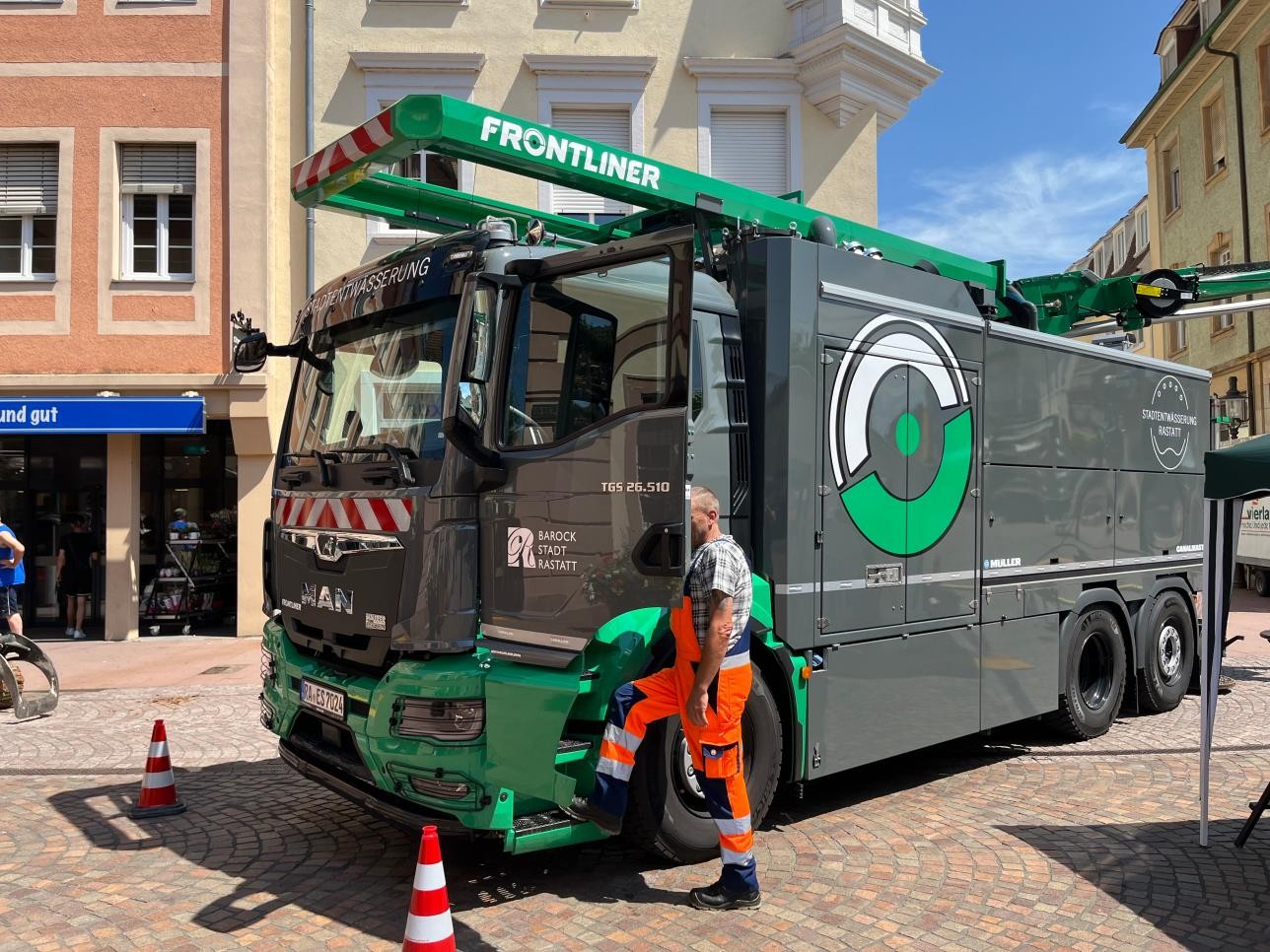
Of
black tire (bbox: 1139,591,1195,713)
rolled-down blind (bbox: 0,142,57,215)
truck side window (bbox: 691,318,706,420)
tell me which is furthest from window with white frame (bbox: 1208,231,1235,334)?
truck side window (bbox: 691,318,706,420)

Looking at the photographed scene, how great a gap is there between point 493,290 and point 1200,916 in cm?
396

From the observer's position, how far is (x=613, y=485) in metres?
4.23

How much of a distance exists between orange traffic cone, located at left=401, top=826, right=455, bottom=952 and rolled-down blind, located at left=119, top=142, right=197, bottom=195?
11.9m

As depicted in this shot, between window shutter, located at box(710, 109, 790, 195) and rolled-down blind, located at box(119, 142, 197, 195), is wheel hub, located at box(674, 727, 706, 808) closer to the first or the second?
window shutter, located at box(710, 109, 790, 195)

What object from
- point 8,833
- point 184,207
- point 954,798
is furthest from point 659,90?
point 8,833

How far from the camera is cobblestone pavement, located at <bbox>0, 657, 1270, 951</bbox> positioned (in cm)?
417

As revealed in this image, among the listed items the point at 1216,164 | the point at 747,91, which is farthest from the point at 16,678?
the point at 1216,164

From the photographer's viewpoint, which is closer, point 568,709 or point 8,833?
point 568,709

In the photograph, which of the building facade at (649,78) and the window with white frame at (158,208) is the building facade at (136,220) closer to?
the window with white frame at (158,208)

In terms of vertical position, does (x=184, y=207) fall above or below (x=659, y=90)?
below

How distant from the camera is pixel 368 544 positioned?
464 centimetres

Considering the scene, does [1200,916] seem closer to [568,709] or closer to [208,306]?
[568,709]

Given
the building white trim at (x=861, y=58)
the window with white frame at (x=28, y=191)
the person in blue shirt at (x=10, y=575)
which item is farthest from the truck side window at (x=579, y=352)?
the window with white frame at (x=28, y=191)

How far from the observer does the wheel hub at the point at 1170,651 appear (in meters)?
8.34
